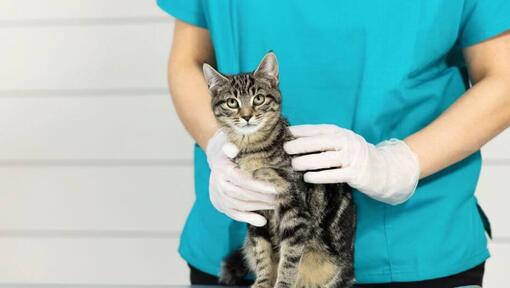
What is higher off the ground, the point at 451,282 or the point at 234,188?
the point at 234,188

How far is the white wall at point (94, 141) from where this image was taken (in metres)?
2.14

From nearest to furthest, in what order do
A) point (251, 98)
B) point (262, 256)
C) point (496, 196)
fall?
point (251, 98) < point (262, 256) < point (496, 196)

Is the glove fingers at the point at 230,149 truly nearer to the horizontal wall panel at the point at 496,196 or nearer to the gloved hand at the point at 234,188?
Answer: the gloved hand at the point at 234,188

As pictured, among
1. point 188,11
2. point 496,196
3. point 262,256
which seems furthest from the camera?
point 496,196

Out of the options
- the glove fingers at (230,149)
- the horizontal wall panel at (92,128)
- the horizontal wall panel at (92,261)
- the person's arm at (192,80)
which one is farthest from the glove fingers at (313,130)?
the horizontal wall panel at (92,261)

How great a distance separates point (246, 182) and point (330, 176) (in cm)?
14

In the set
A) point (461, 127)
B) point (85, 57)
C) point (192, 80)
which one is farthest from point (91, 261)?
point (461, 127)

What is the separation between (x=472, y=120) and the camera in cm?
118

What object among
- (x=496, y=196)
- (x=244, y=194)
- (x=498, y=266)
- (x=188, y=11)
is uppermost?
(x=188, y=11)

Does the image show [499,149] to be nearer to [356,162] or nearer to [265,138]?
[356,162]

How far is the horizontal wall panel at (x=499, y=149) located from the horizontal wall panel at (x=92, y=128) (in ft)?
3.04

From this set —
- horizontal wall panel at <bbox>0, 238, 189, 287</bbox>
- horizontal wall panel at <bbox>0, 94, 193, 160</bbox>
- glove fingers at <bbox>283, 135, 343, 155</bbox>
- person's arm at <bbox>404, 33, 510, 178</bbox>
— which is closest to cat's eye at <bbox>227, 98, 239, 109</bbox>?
glove fingers at <bbox>283, 135, 343, 155</bbox>

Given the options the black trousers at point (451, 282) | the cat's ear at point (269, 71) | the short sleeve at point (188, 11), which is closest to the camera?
the cat's ear at point (269, 71)

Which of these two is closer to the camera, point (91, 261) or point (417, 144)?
point (417, 144)
